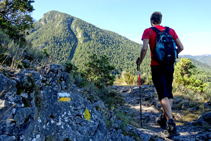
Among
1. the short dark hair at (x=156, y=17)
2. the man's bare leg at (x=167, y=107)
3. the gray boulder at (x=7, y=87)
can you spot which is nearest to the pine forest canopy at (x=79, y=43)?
the short dark hair at (x=156, y=17)

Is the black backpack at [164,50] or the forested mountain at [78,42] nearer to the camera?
the black backpack at [164,50]

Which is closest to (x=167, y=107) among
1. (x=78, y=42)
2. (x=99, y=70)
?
(x=99, y=70)

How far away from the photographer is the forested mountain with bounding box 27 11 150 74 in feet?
358

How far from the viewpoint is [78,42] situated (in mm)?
148500

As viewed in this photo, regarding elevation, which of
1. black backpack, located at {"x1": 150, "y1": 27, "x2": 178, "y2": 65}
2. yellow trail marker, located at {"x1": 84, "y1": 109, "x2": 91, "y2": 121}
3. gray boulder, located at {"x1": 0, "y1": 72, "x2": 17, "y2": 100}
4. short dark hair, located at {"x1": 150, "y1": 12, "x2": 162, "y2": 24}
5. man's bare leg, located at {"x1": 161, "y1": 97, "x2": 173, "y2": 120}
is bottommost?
yellow trail marker, located at {"x1": 84, "y1": 109, "x2": 91, "y2": 121}

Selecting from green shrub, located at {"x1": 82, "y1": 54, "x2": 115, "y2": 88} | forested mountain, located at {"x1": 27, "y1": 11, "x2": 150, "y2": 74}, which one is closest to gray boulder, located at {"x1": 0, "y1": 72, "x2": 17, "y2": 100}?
green shrub, located at {"x1": 82, "y1": 54, "x2": 115, "y2": 88}

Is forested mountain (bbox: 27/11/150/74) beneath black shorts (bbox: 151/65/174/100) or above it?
above

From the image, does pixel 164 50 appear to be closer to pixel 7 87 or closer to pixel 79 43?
pixel 7 87

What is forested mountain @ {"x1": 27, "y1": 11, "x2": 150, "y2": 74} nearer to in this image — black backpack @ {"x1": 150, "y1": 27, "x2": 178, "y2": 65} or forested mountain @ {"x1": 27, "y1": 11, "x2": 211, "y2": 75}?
forested mountain @ {"x1": 27, "y1": 11, "x2": 211, "y2": 75}

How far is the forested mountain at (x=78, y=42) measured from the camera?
109088 mm

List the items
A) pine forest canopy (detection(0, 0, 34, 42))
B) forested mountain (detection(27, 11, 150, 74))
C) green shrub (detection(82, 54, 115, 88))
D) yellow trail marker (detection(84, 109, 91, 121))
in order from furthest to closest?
1. forested mountain (detection(27, 11, 150, 74))
2. green shrub (detection(82, 54, 115, 88))
3. pine forest canopy (detection(0, 0, 34, 42))
4. yellow trail marker (detection(84, 109, 91, 121))

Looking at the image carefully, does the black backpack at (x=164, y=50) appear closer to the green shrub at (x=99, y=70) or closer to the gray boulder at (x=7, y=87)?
the gray boulder at (x=7, y=87)

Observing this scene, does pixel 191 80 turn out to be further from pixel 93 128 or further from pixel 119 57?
pixel 119 57

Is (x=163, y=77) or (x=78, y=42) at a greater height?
(x=78, y=42)
